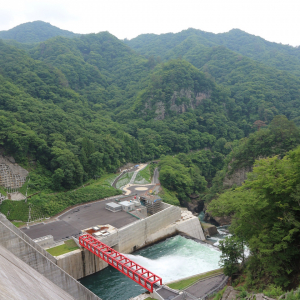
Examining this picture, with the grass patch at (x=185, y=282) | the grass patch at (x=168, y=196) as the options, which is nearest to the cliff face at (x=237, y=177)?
the grass patch at (x=168, y=196)

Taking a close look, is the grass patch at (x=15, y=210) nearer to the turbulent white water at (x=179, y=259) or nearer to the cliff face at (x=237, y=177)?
the turbulent white water at (x=179, y=259)

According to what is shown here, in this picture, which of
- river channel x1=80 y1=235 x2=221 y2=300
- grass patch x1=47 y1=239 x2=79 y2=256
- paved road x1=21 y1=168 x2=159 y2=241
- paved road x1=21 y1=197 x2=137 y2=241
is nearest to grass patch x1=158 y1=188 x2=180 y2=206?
river channel x1=80 y1=235 x2=221 y2=300

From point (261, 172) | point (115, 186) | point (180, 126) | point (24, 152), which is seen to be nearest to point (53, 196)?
point (24, 152)

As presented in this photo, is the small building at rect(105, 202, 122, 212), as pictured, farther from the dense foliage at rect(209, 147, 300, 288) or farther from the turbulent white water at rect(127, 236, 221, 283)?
the dense foliage at rect(209, 147, 300, 288)

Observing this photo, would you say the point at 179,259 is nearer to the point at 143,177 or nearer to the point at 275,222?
the point at 275,222

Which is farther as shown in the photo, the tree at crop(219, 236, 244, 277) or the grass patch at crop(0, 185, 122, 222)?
the grass patch at crop(0, 185, 122, 222)

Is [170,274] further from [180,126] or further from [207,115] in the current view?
[207,115]

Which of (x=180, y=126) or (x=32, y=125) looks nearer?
(x=32, y=125)
